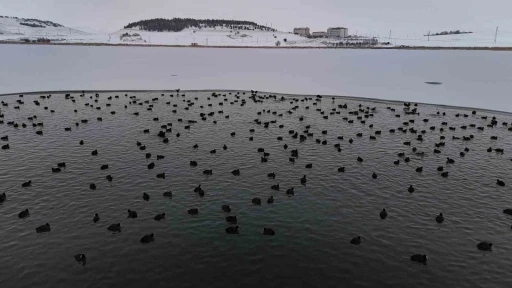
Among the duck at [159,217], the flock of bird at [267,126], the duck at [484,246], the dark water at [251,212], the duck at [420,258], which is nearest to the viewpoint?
the dark water at [251,212]

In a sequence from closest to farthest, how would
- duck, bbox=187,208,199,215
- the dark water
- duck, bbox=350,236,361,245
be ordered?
the dark water < duck, bbox=350,236,361,245 < duck, bbox=187,208,199,215

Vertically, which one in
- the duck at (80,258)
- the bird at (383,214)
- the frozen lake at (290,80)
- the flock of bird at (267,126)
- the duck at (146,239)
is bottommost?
the duck at (80,258)

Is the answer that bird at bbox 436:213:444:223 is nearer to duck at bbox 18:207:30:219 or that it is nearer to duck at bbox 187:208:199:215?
duck at bbox 187:208:199:215

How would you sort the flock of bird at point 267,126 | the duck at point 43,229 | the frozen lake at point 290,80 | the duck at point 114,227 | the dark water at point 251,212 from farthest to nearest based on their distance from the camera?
the frozen lake at point 290,80 → the flock of bird at point 267,126 → the duck at point 114,227 → the duck at point 43,229 → the dark water at point 251,212

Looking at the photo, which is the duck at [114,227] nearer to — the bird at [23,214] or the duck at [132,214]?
the duck at [132,214]

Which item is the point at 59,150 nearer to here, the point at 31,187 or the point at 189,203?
the point at 31,187

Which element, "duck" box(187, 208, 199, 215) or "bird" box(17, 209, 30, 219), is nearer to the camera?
"bird" box(17, 209, 30, 219)

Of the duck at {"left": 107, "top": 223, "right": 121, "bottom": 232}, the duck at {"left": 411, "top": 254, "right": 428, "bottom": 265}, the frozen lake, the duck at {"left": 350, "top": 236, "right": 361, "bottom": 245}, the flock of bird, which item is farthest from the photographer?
the frozen lake

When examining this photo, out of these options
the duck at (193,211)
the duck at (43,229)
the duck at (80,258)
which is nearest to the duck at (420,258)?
the duck at (193,211)

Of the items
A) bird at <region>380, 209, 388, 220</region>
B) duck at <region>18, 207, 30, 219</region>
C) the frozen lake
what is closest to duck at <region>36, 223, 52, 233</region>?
duck at <region>18, 207, 30, 219</region>

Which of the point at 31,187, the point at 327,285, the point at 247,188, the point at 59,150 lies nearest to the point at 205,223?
the point at 247,188
